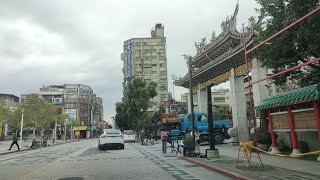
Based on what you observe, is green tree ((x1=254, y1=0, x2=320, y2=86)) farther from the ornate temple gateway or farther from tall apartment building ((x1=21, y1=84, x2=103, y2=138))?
tall apartment building ((x1=21, y1=84, x2=103, y2=138))

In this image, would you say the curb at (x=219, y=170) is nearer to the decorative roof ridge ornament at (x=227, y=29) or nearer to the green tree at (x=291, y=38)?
the green tree at (x=291, y=38)

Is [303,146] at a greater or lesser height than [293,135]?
lesser

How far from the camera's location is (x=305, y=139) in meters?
17.2

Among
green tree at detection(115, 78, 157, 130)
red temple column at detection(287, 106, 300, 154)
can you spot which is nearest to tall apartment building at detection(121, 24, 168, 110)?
green tree at detection(115, 78, 157, 130)

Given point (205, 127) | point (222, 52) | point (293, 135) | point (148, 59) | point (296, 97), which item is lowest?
point (293, 135)

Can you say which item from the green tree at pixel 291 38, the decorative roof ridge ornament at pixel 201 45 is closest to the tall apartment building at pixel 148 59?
the decorative roof ridge ornament at pixel 201 45

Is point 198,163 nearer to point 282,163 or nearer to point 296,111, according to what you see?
point 282,163

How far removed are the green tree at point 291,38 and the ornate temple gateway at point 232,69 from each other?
6070 mm

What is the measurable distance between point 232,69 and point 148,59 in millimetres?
94298

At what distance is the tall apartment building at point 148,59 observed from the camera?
119750mm

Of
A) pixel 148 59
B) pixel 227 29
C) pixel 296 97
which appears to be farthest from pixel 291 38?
Answer: pixel 148 59

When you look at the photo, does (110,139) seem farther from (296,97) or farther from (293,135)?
(296,97)

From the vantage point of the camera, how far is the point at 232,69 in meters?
28.0

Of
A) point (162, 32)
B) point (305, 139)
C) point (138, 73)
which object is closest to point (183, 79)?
point (305, 139)
